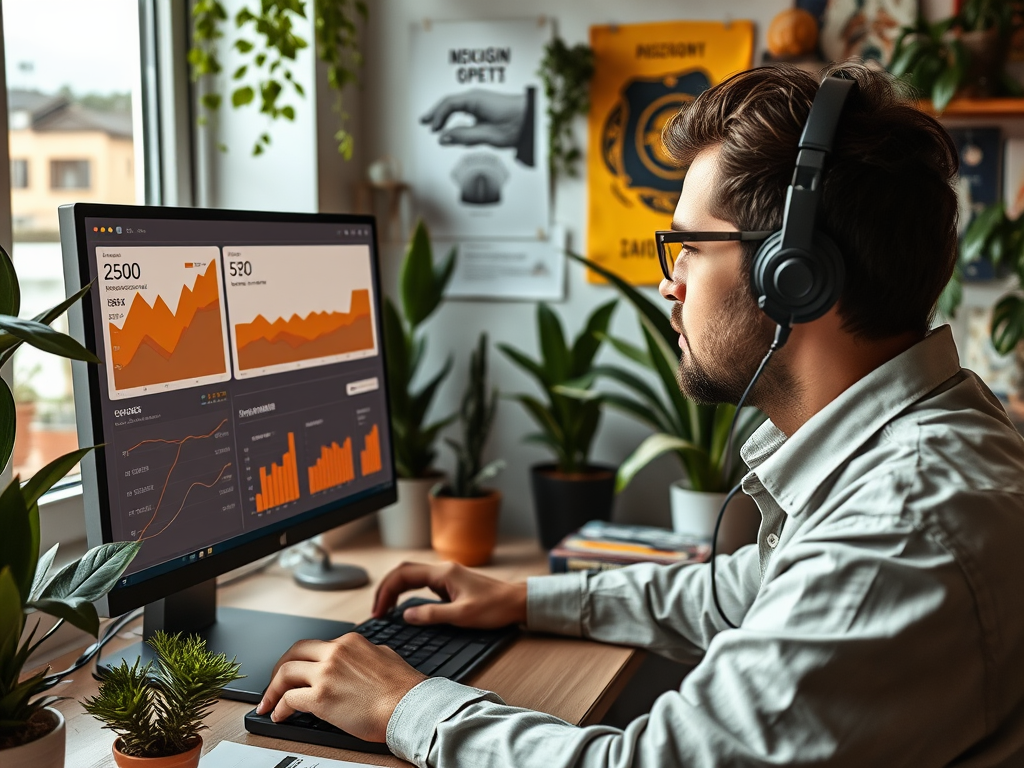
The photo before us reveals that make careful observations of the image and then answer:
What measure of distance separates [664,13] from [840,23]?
34cm

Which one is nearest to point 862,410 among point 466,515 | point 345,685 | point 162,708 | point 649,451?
point 345,685

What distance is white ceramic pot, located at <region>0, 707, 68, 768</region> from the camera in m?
0.77

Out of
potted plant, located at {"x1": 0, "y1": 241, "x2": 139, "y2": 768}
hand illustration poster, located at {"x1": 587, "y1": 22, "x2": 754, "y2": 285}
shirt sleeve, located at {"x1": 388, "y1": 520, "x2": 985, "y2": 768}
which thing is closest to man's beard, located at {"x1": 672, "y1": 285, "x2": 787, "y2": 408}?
shirt sleeve, located at {"x1": 388, "y1": 520, "x2": 985, "y2": 768}

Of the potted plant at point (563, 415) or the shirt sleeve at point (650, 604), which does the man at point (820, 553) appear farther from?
the potted plant at point (563, 415)

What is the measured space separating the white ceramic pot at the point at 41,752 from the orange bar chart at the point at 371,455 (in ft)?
2.21

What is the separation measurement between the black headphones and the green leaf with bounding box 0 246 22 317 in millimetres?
678

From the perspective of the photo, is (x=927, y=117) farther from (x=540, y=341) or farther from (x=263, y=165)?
(x=263, y=165)

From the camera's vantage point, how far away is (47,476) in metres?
0.86

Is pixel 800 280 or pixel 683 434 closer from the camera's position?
pixel 800 280

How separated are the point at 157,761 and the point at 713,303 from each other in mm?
690

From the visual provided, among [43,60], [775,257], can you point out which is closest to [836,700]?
[775,257]

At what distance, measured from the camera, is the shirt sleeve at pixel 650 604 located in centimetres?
128

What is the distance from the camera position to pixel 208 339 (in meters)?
1.19

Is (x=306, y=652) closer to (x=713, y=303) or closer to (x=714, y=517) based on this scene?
(x=713, y=303)
